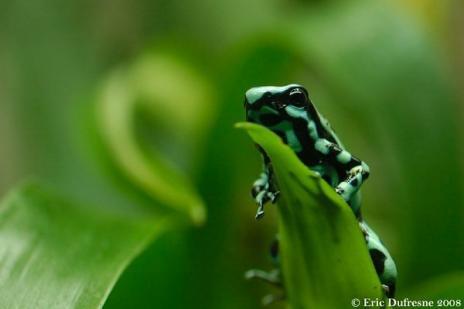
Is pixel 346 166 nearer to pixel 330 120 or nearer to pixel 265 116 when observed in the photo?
pixel 265 116

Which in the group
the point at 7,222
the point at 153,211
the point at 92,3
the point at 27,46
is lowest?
the point at 7,222

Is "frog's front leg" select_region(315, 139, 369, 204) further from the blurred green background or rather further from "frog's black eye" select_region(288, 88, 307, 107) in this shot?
the blurred green background

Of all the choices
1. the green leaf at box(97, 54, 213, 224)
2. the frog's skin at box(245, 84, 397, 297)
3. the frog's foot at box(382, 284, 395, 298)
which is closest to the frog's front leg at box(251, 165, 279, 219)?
the frog's skin at box(245, 84, 397, 297)

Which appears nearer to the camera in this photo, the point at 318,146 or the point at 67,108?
the point at 318,146

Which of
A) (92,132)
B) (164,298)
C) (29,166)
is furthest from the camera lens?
(29,166)

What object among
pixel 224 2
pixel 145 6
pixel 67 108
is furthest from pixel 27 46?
pixel 224 2

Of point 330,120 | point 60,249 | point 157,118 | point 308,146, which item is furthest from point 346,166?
point 157,118

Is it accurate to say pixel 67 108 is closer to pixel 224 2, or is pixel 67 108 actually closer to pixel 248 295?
pixel 224 2

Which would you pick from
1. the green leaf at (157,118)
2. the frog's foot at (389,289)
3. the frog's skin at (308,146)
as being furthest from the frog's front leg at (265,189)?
the green leaf at (157,118)
